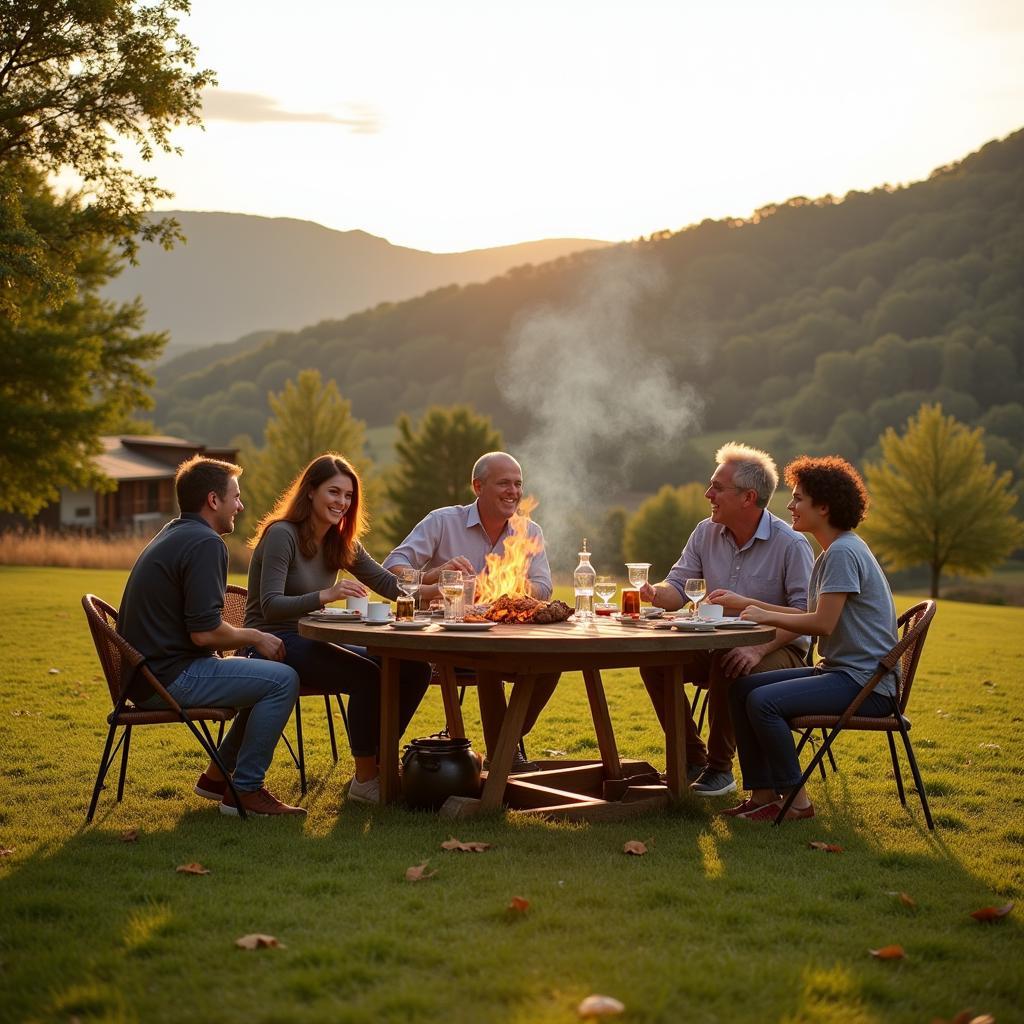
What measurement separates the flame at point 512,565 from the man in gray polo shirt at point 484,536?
0.04 m

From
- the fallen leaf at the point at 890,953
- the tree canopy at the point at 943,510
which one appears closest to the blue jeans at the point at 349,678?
the fallen leaf at the point at 890,953

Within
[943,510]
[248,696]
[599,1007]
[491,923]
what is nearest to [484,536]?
[248,696]

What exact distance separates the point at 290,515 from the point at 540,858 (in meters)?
2.20

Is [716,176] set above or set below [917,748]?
above

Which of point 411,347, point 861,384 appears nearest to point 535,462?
point 411,347

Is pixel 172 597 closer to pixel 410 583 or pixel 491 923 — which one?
pixel 410 583

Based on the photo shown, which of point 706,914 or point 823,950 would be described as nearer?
point 823,950

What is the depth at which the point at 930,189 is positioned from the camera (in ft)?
296

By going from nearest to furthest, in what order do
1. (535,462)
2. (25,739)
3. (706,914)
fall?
1. (706,914)
2. (25,739)
3. (535,462)

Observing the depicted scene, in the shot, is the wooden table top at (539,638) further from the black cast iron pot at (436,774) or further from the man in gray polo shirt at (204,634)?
the black cast iron pot at (436,774)

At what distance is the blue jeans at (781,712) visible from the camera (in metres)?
5.32

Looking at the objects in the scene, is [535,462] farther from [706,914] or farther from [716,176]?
[706,914]

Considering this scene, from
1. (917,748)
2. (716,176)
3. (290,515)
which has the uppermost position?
(716,176)

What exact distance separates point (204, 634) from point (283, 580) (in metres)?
0.69
